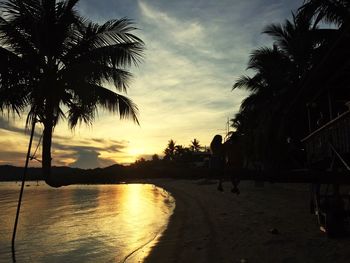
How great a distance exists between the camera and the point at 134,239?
1833 cm

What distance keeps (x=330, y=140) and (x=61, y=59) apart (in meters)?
7.09

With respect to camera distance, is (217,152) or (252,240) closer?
(217,152)

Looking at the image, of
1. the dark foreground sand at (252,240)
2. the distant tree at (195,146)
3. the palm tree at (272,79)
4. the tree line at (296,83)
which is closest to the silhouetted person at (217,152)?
the tree line at (296,83)

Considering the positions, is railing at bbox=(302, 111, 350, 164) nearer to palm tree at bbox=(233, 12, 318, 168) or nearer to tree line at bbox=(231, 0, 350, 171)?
tree line at bbox=(231, 0, 350, 171)

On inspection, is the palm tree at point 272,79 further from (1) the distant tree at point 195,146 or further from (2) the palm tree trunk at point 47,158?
(1) the distant tree at point 195,146

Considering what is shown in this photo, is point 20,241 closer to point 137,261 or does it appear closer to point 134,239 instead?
point 134,239

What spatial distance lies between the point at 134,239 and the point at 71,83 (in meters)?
11.3

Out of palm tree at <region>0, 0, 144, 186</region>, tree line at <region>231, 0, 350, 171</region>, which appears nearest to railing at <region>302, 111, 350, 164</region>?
tree line at <region>231, 0, 350, 171</region>

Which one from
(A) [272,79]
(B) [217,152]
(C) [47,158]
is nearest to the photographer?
(C) [47,158]

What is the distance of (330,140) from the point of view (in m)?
10.6

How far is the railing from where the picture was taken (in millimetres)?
9203

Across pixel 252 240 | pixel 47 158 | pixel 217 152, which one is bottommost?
pixel 252 240

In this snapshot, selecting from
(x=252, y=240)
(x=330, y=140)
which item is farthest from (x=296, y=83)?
(x=252, y=240)

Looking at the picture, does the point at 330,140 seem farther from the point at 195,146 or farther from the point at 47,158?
the point at 195,146
